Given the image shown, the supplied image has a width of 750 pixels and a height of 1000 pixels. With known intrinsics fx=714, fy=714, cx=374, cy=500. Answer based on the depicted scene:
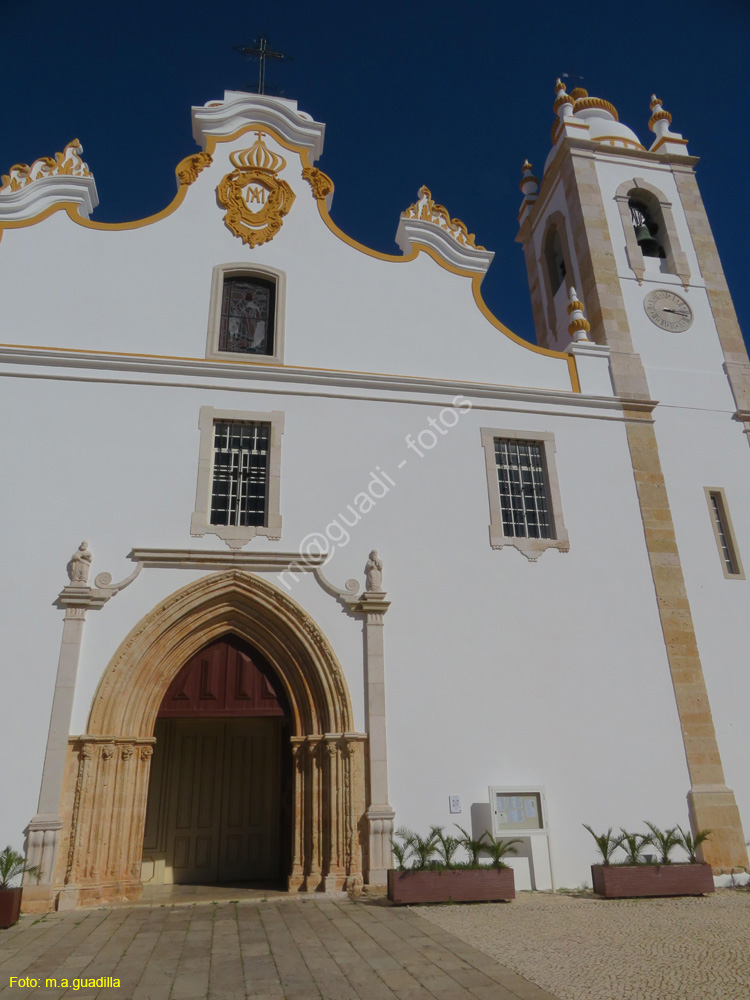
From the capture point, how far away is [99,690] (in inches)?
339

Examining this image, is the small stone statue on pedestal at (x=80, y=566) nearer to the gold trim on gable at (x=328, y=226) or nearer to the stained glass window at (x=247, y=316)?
the stained glass window at (x=247, y=316)

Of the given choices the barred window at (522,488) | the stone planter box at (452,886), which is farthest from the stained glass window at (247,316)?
the stone planter box at (452,886)

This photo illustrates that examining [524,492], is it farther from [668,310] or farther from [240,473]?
[668,310]

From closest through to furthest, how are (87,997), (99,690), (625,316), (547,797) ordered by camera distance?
(87,997) → (99,690) → (547,797) → (625,316)

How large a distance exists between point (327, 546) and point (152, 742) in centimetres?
333

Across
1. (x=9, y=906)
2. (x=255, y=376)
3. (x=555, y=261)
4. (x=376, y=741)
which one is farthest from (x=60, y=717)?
(x=555, y=261)

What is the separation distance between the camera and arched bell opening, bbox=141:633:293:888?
9.50 metres

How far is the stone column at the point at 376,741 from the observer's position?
28.0 ft

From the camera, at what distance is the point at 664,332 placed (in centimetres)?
1302

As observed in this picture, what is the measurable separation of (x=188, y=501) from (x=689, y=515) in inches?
306

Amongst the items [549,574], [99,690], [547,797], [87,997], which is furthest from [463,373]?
[87,997]

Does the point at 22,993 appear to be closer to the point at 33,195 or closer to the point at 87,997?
the point at 87,997

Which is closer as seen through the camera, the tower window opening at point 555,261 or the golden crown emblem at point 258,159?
the golden crown emblem at point 258,159

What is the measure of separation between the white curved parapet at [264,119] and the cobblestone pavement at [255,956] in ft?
38.7
